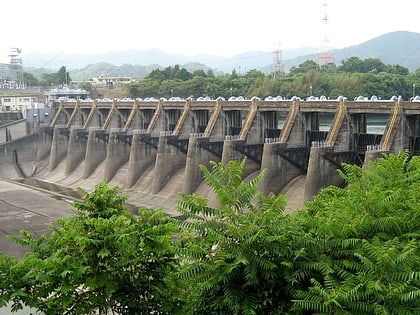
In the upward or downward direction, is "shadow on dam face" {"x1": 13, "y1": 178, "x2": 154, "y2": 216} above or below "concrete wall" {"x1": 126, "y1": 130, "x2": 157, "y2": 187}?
below

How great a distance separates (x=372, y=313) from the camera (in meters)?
9.84

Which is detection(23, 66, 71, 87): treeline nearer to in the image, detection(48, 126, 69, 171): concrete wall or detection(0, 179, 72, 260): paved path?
detection(48, 126, 69, 171): concrete wall

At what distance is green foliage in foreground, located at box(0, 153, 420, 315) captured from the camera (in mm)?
10398

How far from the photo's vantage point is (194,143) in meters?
Answer: 48.3

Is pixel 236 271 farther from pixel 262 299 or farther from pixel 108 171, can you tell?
pixel 108 171

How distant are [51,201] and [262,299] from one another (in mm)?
45767

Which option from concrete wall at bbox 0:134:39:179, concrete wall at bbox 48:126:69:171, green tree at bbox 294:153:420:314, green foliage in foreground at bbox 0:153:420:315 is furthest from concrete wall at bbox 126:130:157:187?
green foliage in foreground at bbox 0:153:420:315

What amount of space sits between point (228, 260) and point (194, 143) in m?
37.1

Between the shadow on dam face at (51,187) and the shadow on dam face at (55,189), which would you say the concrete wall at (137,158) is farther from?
the shadow on dam face at (51,187)

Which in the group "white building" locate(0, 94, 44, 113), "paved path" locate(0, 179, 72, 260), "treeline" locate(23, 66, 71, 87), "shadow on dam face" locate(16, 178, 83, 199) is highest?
"treeline" locate(23, 66, 71, 87)

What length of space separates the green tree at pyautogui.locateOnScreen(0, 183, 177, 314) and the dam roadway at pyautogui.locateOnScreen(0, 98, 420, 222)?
19.8m

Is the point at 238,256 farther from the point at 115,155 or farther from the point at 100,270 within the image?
the point at 115,155

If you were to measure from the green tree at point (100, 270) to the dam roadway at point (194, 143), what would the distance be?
19.8 m

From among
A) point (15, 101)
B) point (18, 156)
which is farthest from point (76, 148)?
point (15, 101)
